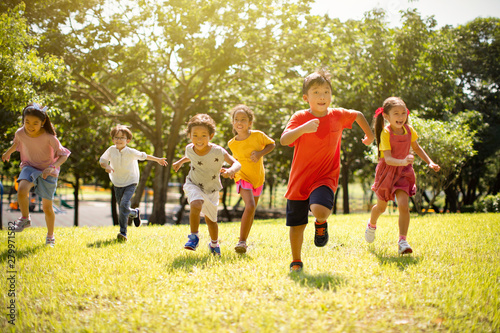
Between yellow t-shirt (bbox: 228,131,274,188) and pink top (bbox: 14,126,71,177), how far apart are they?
2.57 meters

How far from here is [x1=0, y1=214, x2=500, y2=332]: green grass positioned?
2.82 m

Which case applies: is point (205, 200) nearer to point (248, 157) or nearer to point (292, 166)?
point (248, 157)

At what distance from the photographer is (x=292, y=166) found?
4.29 metres

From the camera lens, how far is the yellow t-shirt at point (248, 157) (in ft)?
17.9

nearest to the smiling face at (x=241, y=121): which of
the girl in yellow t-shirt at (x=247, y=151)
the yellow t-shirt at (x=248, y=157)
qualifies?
the girl in yellow t-shirt at (x=247, y=151)

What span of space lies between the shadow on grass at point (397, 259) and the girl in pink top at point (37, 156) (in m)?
4.46

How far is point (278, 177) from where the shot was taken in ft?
91.9

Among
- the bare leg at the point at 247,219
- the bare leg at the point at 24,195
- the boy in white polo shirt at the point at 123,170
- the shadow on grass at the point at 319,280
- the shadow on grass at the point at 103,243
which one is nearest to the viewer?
the shadow on grass at the point at 319,280

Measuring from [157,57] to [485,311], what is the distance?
45.9ft

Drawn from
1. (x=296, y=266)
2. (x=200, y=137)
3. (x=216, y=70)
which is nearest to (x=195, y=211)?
(x=200, y=137)

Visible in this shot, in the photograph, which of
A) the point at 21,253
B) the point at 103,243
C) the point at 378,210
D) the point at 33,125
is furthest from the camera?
the point at 103,243

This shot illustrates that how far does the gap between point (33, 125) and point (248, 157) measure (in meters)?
3.02

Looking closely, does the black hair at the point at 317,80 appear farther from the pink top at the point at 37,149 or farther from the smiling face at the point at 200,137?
the pink top at the point at 37,149

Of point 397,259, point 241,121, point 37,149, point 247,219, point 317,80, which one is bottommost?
point 397,259
